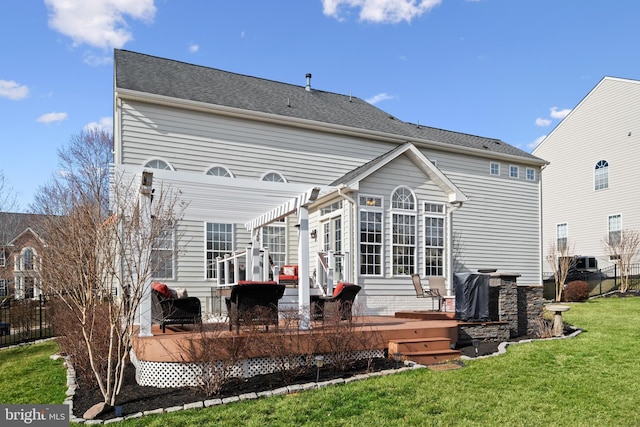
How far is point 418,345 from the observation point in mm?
8008

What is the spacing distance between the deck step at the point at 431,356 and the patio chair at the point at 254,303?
2.30 m

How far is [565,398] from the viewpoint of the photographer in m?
5.80

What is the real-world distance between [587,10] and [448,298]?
8577mm

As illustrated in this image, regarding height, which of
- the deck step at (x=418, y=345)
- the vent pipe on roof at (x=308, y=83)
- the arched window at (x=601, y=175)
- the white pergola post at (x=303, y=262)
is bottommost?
the deck step at (x=418, y=345)

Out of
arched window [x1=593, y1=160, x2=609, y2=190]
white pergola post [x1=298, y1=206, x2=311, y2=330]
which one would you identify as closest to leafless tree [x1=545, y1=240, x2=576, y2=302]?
arched window [x1=593, y1=160, x2=609, y2=190]

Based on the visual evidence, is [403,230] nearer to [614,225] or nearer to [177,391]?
[177,391]

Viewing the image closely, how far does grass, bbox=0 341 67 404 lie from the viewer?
6934 millimetres

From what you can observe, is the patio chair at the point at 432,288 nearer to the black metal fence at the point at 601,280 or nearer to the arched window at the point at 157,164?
the arched window at the point at 157,164

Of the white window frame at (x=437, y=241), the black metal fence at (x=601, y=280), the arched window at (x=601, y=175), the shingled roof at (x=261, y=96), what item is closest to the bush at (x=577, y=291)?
the black metal fence at (x=601, y=280)

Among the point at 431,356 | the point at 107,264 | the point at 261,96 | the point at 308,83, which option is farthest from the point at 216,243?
the point at 308,83

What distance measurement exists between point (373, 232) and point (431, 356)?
4.71 m

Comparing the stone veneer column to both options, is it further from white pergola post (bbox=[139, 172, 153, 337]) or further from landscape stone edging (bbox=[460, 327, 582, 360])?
white pergola post (bbox=[139, 172, 153, 337])

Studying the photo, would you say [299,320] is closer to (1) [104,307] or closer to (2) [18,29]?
(1) [104,307]

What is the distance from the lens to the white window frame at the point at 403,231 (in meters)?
12.5
